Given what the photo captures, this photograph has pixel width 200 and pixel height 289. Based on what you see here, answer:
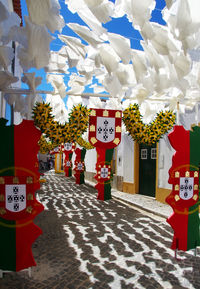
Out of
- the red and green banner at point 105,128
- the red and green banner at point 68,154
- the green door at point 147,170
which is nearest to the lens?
the red and green banner at point 105,128

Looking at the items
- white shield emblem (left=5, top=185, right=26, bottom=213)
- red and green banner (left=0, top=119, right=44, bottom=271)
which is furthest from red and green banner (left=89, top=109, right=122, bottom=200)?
white shield emblem (left=5, top=185, right=26, bottom=213)

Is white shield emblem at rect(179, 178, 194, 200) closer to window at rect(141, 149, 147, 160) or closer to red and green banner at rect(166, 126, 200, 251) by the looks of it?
red and green banner at rect(166, 126, 200, 251)

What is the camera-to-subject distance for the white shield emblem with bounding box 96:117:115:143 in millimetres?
5082

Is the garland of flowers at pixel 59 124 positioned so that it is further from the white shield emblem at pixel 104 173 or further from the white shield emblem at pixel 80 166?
the white shield emblem at pixel 80 166

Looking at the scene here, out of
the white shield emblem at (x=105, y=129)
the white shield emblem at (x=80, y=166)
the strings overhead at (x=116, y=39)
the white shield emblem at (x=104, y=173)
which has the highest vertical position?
the strings overhead at (x=116, y=39)

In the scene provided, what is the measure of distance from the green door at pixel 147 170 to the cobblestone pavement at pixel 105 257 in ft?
12.6

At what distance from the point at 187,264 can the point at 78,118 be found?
3184mm

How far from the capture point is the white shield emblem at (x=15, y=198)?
136 inches

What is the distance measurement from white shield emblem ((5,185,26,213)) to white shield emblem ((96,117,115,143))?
2017 mm

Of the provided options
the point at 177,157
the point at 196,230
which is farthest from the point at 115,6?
the point at 196,230

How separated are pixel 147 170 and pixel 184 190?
742 cm

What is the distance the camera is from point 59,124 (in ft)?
16.0

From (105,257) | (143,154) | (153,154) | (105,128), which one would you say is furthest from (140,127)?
(143,154)

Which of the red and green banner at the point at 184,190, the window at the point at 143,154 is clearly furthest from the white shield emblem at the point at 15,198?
the window at the point at 143,154
